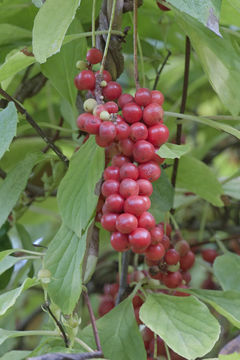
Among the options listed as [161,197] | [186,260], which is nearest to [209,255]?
[186,260]

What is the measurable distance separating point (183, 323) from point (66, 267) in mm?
146

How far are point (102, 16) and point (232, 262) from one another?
0.42m

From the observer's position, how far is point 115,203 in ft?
1.80

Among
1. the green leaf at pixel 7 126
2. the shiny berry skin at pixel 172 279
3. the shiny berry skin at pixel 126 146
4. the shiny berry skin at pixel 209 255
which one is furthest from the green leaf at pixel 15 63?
the shiny berry skin at pixel 209 255

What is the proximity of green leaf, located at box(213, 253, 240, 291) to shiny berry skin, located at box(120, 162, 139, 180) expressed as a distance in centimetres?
29

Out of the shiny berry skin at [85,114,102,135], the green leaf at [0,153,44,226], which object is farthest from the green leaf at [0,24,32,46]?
the shiny berry skin at [85,114,102,135]

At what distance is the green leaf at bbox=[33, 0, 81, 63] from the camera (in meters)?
0.52

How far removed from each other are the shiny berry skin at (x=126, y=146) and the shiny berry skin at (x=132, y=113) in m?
0.02

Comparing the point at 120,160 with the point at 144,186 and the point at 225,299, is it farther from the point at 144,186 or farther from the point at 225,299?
the point at 225,299

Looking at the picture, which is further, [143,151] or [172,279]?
[172,279]

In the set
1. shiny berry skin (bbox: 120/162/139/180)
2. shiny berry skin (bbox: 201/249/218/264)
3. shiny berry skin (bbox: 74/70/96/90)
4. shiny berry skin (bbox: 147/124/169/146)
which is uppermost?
shiny berry skin (bbox: 74/70/96/90)

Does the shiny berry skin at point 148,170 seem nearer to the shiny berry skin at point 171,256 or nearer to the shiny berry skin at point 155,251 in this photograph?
the shiny berry skin at point 155,251

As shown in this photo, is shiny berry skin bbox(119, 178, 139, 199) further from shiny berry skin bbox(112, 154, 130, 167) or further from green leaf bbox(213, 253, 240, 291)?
green leaf bbox(213, 253, 240, 291)

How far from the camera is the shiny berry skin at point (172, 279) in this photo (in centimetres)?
74
